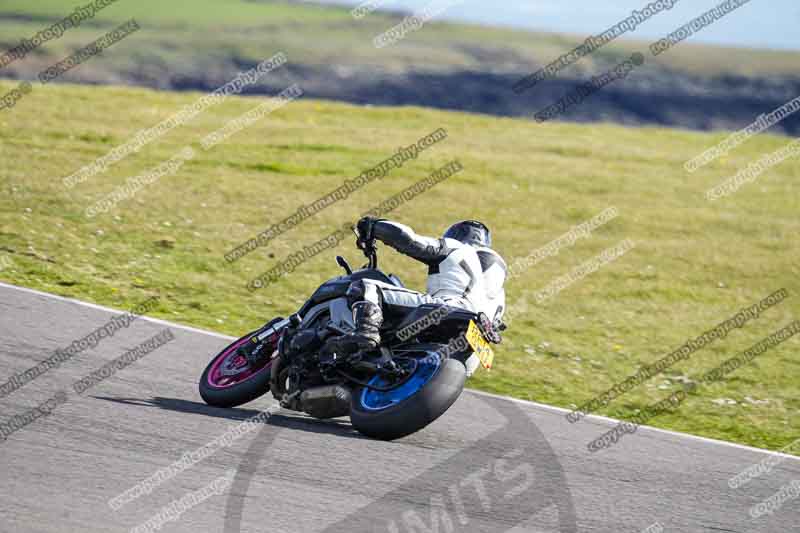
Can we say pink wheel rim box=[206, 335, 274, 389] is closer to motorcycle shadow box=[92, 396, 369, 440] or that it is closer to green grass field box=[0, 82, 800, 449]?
motorcycle shadow box=[92, 396, 369, 440]

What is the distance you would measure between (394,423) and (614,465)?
1.66 metres

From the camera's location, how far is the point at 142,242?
14430 millimetres

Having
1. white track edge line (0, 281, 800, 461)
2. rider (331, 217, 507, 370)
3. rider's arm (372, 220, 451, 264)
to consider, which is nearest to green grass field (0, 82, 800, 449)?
white track edge line (0, 281, 800, 461)

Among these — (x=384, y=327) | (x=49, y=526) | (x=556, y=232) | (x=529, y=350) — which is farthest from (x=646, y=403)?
(x=556, y=232)

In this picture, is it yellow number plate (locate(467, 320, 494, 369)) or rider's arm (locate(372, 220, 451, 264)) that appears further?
rider's arm (locate(372, 220, 451, 264))

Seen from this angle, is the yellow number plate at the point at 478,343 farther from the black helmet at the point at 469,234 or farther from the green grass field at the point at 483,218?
the green grass field at the point at 483,218

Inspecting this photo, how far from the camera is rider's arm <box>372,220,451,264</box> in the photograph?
7.28 m

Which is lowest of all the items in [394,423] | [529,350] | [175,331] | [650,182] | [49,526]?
[650,182]

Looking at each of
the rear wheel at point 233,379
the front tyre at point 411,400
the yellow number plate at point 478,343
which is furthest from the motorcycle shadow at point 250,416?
the yellow number plate at point 478,343

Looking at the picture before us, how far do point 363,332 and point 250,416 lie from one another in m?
1.07

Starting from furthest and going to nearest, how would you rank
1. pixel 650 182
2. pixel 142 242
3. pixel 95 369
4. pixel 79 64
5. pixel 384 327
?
pixel 79 64
pixel 650 182
pixel 142 242
pixel 95 369
pixel 384 327

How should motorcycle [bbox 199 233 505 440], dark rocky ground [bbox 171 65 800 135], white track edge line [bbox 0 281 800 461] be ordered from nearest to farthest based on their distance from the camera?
1. motorcycle [bbox 199 233 505 440]
2. white track edge line [bbox 0 281 800 461]
3. dark rocky ground [bbox 171 65 800 135]

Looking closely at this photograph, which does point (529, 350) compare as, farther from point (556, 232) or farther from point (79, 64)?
point (79, 64)

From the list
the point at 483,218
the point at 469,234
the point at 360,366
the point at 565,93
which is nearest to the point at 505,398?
the point at 469,234
